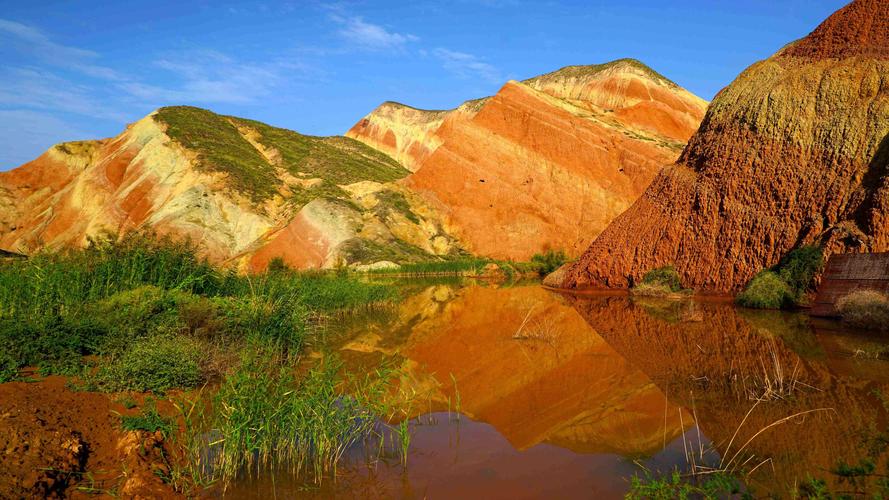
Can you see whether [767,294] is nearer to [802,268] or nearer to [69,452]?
[802,268]

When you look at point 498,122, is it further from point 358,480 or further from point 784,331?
point 358,480

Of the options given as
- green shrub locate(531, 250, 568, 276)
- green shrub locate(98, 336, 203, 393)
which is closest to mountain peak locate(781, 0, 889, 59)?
green shrub locate(531, 250, 568, 276)

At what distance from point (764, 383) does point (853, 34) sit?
1847 centimetres

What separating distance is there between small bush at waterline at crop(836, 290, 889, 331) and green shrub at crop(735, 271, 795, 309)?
319 centimetres

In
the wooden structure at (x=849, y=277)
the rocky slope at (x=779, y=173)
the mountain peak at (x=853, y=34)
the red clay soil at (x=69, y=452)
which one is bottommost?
the red clay soil at (x=69, y=452)

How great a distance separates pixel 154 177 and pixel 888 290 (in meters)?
49.1

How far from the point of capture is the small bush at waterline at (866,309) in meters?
11.1

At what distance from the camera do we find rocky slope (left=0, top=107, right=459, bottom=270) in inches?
1606

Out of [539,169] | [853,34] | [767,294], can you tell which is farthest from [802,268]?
[539,169]

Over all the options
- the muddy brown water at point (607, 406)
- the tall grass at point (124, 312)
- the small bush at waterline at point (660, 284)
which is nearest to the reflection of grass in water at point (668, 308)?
the small bush at waterline at point (660, 284)

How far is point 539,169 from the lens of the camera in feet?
165

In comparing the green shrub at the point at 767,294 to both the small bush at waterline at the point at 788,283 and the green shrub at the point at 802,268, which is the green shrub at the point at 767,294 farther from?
the green shrub at the point at 802,268

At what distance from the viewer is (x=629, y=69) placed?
62.6 m

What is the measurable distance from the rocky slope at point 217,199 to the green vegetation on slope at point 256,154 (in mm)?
167
